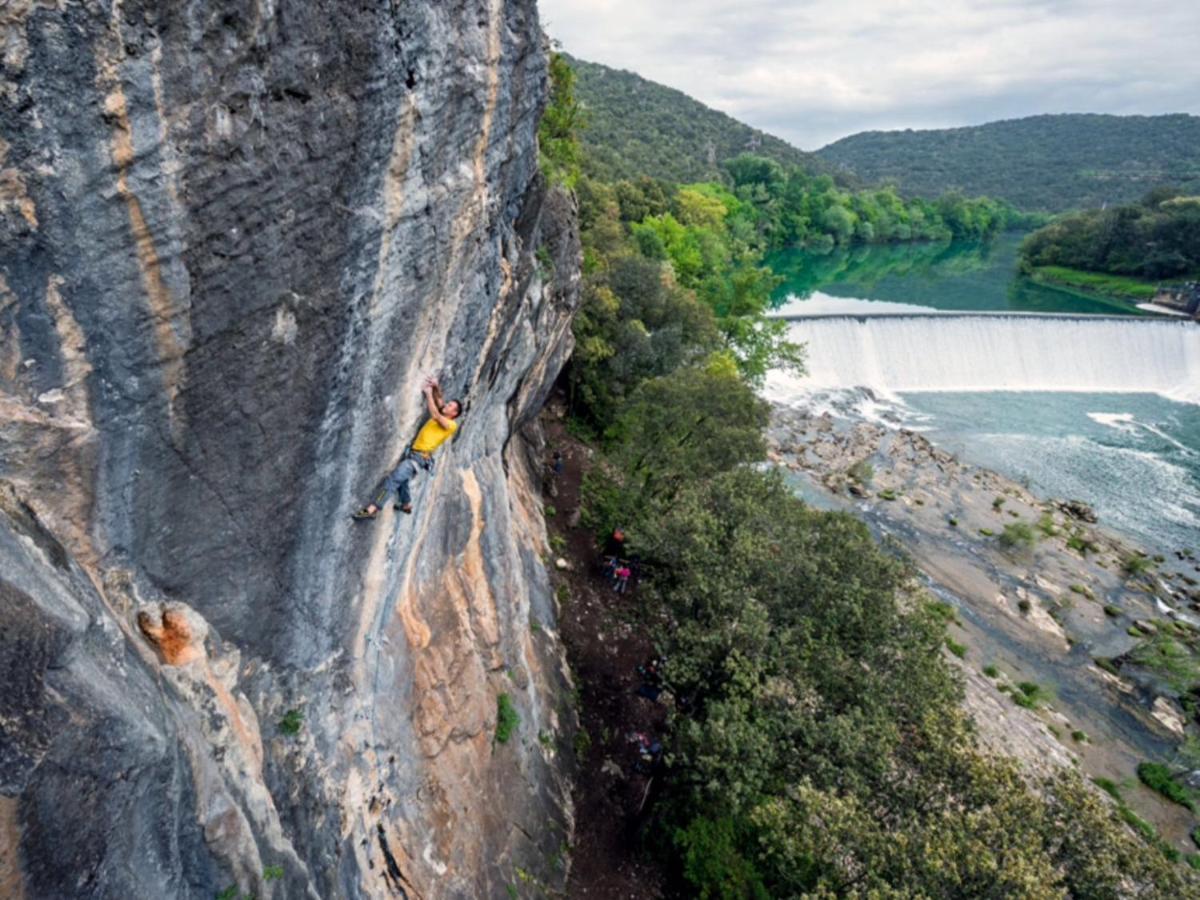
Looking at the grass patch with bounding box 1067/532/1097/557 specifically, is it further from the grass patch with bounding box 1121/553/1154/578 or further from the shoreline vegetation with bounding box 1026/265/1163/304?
the shoreline vegetation with bounding box 1026/265/1163/304

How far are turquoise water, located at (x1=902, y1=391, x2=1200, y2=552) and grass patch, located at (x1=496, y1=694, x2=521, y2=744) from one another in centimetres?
3228

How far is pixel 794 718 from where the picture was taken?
10797mm

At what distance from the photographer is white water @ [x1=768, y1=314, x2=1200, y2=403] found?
145 ft

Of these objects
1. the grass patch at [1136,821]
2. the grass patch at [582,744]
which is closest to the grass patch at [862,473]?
the grass patch at [1136,821]

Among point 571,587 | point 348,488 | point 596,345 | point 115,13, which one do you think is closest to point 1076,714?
point 571,587

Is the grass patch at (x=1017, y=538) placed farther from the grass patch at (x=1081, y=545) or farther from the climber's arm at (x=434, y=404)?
the climber's arm at (x=434, y=404)

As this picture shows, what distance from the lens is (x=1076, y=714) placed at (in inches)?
810

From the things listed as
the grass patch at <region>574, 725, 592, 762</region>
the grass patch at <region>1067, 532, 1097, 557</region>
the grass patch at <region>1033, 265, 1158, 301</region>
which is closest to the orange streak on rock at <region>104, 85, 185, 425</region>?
the grass patch at <region>574, 725, 592, 762</region>

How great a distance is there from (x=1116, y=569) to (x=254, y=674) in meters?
33.3

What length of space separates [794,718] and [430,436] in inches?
309

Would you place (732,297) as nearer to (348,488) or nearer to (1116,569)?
(1116,569)

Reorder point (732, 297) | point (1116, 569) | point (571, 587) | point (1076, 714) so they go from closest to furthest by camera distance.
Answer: point (571, 587), point (1076, 714), point (1116, 569), point (732, 297)

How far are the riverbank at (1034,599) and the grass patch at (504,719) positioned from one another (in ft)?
30.8

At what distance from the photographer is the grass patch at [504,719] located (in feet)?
34.2
